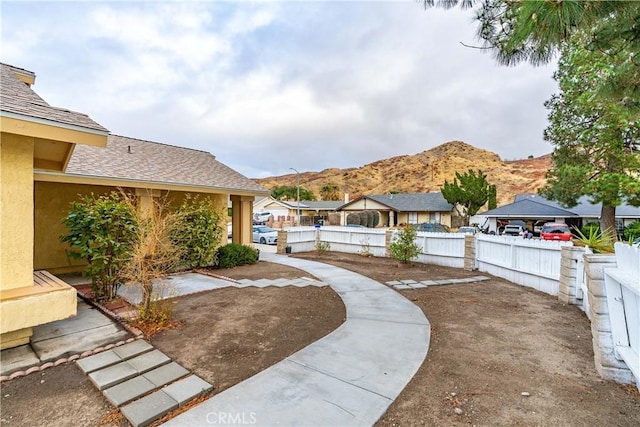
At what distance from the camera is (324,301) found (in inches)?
263

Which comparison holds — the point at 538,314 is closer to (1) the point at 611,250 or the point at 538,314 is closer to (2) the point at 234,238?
(1) the point at 611,250

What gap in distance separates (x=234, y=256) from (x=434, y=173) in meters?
71.8

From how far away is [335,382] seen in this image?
3338 millimetres

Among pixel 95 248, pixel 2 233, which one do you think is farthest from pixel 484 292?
pixel 2 233

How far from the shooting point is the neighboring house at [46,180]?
382 centimetres

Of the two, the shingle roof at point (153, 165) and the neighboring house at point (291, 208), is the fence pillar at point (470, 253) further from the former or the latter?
the neighboring house at point (291, 208)

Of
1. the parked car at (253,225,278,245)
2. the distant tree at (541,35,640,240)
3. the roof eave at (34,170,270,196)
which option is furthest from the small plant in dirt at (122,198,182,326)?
the distant tree at (541,35,640,240)

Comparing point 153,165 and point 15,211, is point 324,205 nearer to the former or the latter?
point 153,165

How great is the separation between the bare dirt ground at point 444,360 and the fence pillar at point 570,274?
34 cm

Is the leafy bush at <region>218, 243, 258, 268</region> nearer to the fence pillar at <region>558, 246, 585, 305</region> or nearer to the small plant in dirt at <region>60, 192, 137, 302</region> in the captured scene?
the small plant in dirt at <region>60, 192, 137, 302</region>

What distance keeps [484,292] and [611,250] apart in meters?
2.74

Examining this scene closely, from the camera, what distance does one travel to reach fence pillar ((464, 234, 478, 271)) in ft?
34.4

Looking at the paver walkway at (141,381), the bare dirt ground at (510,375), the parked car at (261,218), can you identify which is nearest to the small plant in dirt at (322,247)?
the bare dirt ground at (510,375)

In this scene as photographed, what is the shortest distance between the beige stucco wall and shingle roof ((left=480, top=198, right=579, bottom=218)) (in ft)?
106
